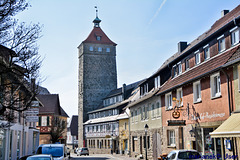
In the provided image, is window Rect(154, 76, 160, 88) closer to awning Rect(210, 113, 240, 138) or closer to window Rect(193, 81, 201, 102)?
window Rect(193, 81, 201, 102)

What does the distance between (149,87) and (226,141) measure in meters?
18.9

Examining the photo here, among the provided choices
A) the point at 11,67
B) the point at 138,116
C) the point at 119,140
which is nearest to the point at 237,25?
the point at 11,67

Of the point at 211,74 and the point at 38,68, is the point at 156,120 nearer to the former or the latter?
the point at 211,74

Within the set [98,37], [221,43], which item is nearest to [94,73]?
[98,37]

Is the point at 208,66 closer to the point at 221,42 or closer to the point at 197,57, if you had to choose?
the point at 221,42

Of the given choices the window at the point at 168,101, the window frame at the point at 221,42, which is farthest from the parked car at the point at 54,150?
the window frame at the point at 221,42

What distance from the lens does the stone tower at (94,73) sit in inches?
3410

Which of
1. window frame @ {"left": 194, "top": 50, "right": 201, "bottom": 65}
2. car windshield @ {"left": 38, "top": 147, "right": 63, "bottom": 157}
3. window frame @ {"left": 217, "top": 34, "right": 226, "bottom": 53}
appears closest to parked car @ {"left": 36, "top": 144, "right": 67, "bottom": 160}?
car windshield @ {"left": 38, "top": 147, "right": 63, "bottom": 157}

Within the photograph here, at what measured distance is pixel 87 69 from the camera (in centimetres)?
8756

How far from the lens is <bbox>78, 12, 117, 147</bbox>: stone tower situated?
86.6 meters

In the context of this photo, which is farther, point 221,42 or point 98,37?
point 98,37

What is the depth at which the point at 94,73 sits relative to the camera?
8800cm

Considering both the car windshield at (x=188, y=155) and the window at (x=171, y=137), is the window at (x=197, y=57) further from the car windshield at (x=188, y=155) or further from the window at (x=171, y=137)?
the car windshield at (x=188, y=155)

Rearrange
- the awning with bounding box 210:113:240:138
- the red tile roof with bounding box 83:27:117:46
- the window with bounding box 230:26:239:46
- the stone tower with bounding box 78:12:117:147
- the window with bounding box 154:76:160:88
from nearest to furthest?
the awning with bounding box 210:113:240:138 < the window with bounding box 230:26:239:46 < the window with bounding box 154:76:160:88 < the stone tower with bounding box 78:12:117:147 < the red tile roof with bounding box 83:27:117:46
